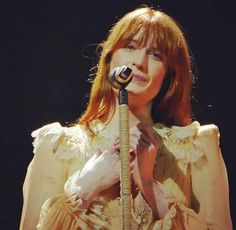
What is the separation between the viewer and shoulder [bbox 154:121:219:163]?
1700mm

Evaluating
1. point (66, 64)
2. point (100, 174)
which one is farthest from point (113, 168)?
point (66, 64)

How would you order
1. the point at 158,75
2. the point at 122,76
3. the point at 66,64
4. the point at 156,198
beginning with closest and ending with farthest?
the point at 122,76 < the point at 156,198 < the point at 158,75 < the point at 66,64

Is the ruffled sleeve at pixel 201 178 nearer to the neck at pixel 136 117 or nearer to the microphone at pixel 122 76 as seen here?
the neck at pixel 136 117

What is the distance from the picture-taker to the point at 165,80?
177 centimetres

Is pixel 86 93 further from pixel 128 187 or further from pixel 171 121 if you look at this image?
pixel 128 187

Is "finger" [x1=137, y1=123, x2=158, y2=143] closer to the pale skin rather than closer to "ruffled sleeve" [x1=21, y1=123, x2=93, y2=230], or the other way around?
the pale skin

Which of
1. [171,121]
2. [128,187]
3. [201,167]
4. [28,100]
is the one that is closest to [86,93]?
[28,100]

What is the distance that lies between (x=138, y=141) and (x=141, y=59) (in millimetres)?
188

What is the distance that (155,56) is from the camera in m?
1.73

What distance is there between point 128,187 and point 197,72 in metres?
0.56

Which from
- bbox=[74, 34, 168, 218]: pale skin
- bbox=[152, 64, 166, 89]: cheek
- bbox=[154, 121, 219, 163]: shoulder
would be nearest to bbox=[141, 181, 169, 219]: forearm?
bbox=[74, 34, 168, 218]: pale skin

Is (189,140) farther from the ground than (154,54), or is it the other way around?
(154,54)

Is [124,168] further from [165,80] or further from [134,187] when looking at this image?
[165,80]

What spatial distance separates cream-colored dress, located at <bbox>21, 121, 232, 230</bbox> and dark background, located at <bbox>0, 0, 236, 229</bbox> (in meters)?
0.19
